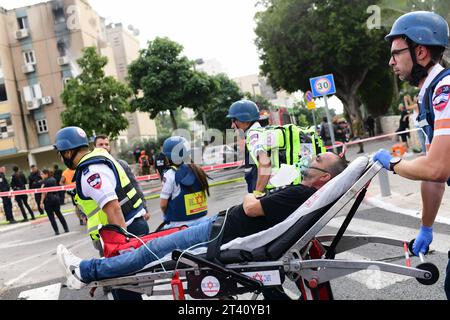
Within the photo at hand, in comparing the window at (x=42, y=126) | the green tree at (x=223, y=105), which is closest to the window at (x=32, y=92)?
Result: the window at (x=42, y=126)

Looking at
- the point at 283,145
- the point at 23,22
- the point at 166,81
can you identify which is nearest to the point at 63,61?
the point at 23,22

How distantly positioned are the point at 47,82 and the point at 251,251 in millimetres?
41060

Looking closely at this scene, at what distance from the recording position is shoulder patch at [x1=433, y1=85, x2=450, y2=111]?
2.42 metres

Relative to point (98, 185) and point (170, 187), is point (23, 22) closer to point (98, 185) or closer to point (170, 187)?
point (170, 187)

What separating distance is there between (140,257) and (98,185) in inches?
29.5

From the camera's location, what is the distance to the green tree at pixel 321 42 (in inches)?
1121

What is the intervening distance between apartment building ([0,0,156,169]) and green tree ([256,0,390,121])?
675 inches

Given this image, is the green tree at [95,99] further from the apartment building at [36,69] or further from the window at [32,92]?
the window at [32,92]

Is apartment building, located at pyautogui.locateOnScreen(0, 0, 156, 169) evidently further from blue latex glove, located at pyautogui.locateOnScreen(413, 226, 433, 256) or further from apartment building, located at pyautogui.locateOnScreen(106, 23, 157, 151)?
blue latex glove, located at pyautogui.locateOnScreen(413, 226, 433, 256)

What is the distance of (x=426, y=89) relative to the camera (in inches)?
103

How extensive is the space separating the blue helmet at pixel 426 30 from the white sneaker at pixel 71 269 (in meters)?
2.76

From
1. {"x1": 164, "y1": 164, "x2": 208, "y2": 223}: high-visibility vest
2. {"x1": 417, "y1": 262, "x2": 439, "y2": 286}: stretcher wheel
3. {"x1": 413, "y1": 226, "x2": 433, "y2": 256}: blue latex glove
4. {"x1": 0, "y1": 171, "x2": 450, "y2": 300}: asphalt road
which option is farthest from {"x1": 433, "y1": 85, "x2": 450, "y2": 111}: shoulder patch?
{"x1": 164, "y1": 164, "x2": 208, "y2": 223}: high-visibility vest

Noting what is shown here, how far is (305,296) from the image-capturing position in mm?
3197

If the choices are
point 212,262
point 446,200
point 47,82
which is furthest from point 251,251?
point 47,82
